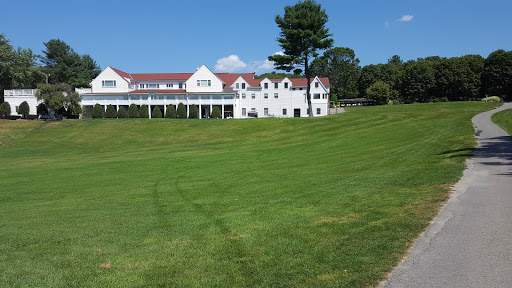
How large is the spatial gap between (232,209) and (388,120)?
1475 inches

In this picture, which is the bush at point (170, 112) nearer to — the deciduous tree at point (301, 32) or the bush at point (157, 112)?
the bush at point (157, 112)

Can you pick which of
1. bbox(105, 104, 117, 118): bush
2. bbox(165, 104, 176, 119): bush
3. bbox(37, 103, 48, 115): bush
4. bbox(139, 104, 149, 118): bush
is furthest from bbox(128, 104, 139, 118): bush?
bbox(37, 103, 48, 115): bush

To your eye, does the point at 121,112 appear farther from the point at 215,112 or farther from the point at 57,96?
the point at 215,112

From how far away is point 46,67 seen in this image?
97938 mm

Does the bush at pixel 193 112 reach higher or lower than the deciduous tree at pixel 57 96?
lower

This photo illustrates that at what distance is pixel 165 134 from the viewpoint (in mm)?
47625

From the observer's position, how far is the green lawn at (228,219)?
18.9 feet

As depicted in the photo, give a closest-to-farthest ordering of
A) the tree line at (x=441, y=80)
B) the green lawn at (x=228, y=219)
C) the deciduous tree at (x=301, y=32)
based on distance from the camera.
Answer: the green lawn at (x=228, y=219) < the deciduous tree at (x=301, y=32) < the tree line at (x=441, y=80)

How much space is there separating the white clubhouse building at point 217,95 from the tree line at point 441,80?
1337 inches

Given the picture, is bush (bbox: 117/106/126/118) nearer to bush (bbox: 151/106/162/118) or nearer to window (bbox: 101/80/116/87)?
bush (bbox: 151/106/162/118)

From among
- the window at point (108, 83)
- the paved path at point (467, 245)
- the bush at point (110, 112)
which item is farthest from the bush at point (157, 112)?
the paved path at point (467, 245)

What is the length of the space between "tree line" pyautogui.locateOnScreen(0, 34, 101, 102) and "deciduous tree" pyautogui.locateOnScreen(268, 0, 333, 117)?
43.3m

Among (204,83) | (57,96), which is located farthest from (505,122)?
(57,96)

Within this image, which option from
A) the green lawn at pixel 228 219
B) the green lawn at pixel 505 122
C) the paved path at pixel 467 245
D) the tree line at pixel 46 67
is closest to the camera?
the paved path at pixel 467 245
